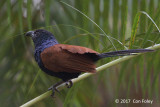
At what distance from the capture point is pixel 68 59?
2.60ft

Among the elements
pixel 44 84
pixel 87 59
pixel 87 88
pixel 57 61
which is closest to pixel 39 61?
pixel 57 61

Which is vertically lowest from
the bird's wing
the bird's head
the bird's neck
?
the bird's wing

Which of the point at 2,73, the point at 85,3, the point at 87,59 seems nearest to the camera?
the point at 87,59

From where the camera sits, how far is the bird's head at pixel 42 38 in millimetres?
913

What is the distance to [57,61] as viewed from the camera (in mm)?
830

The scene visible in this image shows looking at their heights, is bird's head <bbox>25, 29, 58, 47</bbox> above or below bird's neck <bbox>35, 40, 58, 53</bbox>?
above

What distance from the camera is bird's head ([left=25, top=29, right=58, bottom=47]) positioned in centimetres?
91

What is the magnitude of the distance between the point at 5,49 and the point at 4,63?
0.11 meters

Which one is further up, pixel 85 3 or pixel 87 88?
pixel 85 3

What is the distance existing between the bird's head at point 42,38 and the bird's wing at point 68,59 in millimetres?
50

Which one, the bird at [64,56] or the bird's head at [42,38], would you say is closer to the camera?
the bird at [64,56]

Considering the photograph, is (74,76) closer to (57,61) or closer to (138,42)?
(57,61)

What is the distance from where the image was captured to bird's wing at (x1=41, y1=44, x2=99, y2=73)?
743mm

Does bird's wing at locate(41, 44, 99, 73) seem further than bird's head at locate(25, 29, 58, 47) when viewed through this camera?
No
